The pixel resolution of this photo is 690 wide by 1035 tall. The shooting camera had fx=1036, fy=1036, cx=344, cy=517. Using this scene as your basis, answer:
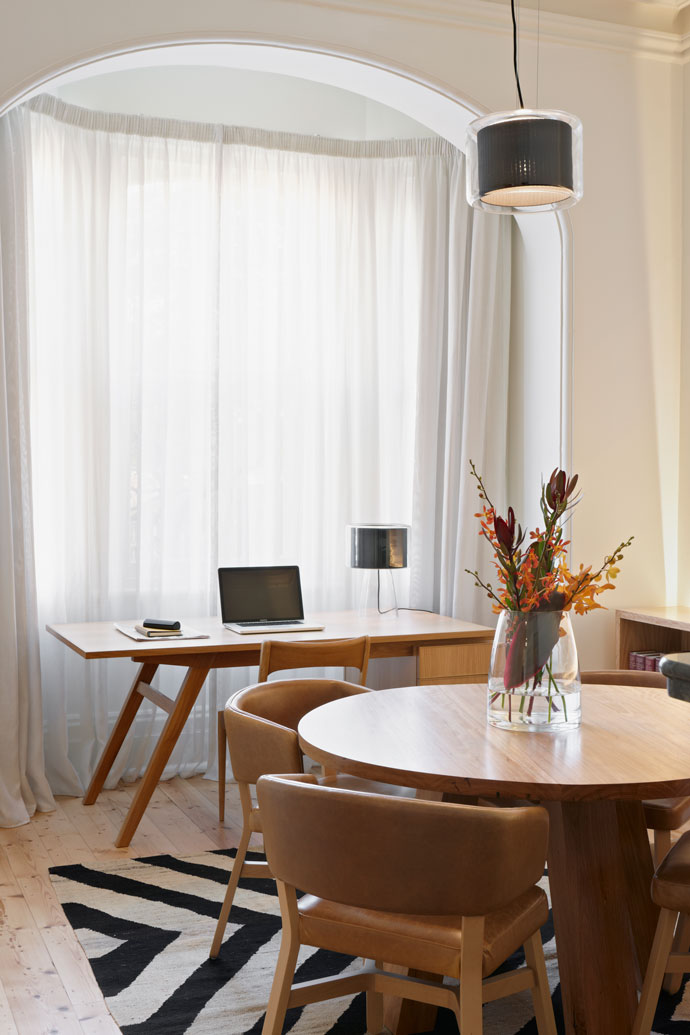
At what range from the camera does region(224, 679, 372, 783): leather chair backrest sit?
239 cm

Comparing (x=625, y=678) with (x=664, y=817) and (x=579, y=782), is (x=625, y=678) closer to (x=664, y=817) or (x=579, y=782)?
(x=664, y=817)

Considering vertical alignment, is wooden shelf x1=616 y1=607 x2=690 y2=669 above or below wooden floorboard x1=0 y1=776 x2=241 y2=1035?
above

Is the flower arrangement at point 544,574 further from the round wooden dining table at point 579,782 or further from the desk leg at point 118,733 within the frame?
the desk leg at point 118,733

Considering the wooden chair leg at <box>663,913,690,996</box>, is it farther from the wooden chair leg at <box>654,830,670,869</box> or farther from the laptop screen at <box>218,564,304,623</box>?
the laptop screen at <box>218,564,304,623</box>

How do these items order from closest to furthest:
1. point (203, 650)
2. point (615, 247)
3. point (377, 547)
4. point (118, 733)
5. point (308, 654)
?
point (308, 654), point (203, 650), point (118, 733), point (377, 547), point (615, 247)

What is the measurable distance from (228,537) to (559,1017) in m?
2.56

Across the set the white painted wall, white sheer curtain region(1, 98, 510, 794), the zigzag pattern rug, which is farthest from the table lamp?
the white painted wall

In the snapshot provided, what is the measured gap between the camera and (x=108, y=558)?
4.29 metres

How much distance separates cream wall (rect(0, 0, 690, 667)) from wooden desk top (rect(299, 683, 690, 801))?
177cm

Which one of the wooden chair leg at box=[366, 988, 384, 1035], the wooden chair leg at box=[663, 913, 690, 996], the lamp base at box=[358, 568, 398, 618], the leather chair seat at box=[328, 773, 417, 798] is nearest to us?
the wooden chair leg at box=[366, 988, 384, 1035]

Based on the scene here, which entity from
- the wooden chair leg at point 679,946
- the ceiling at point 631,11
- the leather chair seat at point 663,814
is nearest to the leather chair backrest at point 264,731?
the leather chair seat at point 663,814

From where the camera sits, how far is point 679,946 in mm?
2637

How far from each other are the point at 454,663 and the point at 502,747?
Answer: 6.02 ft

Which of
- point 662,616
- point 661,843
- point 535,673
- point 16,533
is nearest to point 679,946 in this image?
point 661,843
